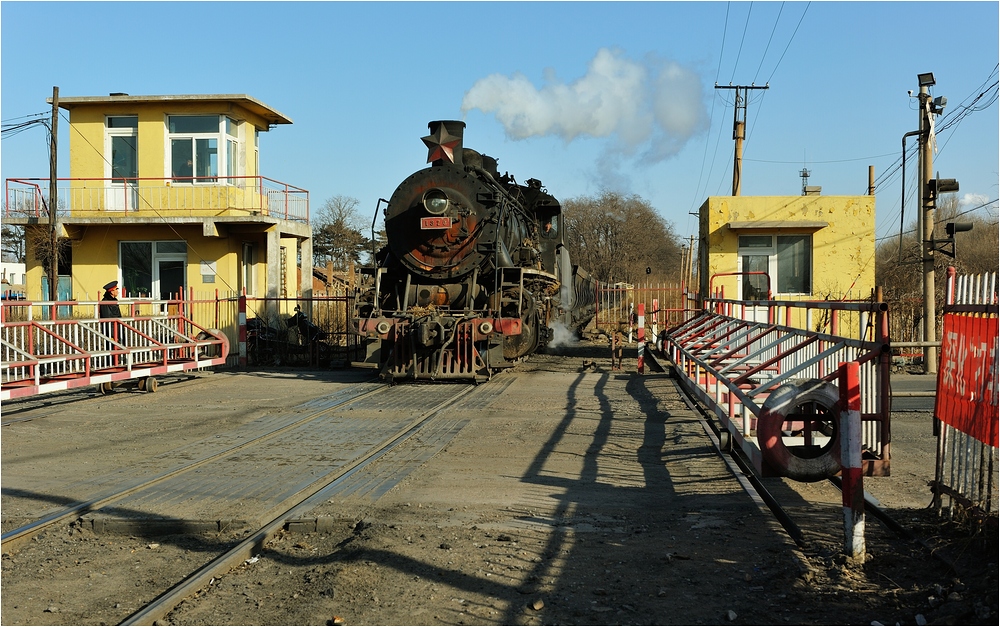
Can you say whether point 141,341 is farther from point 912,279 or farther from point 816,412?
point 912,279

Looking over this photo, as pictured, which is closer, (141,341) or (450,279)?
(141,341)

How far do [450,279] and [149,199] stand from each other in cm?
1167

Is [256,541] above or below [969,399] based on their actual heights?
below

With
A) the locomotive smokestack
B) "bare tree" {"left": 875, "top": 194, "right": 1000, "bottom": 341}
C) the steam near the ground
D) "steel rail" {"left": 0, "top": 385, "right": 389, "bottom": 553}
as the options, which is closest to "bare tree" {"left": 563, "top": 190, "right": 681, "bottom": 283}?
"bare tree" {"left": 875, "top": 194, "right": 1000, "bottom": 341}

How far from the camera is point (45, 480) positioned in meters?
7.79

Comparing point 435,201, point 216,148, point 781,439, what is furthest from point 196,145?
point 781,439

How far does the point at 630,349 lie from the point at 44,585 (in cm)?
2185

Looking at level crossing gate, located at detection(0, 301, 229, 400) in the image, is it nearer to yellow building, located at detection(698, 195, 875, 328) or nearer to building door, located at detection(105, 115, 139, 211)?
building door, located at detection(105, 115, 139, 211)

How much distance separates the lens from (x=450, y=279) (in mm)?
16266

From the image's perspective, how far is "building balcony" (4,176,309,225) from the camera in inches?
924

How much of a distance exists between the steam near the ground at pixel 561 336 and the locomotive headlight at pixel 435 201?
5.78m

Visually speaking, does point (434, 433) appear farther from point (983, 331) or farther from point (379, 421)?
point (983, 331)

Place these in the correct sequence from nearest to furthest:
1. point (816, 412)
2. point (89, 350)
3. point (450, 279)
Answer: point (816, 412), point (89, 350), point (450, 279)

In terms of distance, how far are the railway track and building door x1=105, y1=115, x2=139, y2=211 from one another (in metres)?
13.7
